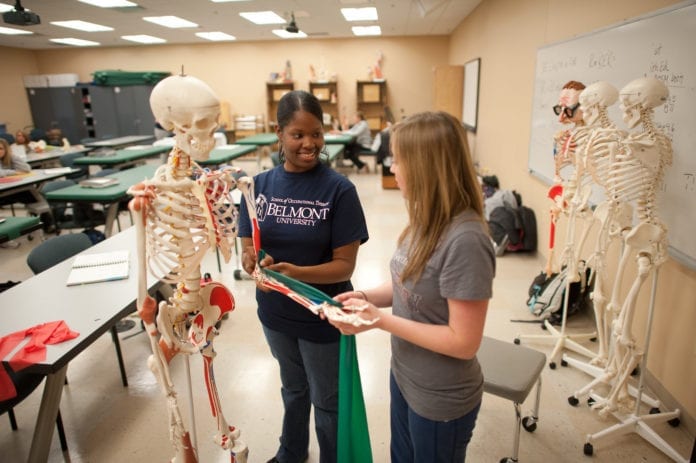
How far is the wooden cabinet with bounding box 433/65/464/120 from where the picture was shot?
888 cm

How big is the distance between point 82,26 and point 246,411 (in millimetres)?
9437

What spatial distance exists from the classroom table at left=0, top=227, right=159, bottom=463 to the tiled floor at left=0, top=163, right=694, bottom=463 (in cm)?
42

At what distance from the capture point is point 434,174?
3.60ft

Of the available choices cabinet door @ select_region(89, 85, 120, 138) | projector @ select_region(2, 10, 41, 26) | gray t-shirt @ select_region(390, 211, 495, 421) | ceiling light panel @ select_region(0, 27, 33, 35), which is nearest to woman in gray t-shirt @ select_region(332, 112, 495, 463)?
gray t-shirt @ select_region(390, 211, 495, 421)

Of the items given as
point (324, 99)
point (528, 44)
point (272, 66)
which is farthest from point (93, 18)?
point (528, 44)

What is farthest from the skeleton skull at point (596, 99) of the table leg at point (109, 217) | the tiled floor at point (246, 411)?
the table leg at point (109, 217)

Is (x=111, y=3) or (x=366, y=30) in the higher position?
(x=366, y=30)

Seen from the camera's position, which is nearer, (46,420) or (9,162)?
(46,420)

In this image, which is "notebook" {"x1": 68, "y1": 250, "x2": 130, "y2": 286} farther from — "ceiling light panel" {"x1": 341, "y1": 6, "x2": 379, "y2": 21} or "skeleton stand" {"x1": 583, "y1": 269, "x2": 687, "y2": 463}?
"ceiling light panel" {"x1": 341, "y1": 6, "x2": 379, "y2": 21}

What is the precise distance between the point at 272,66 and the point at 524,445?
11397mm

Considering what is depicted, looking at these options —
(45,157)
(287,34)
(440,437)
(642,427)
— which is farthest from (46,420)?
(287,34)

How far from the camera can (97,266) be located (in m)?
2.38

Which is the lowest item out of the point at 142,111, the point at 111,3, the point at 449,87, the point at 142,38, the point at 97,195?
the point at 97,195

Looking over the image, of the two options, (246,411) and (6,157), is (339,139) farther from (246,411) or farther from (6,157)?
(246,411)
